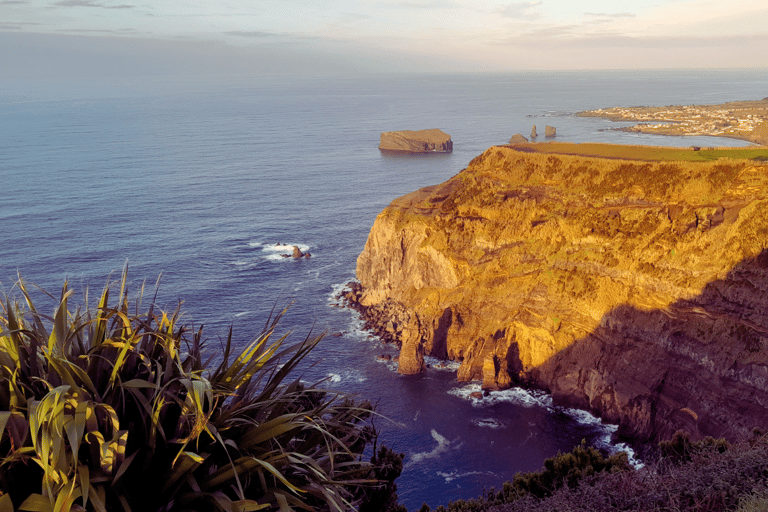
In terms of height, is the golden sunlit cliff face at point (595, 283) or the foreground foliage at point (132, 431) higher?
the foreground foliage at point (132, 431)

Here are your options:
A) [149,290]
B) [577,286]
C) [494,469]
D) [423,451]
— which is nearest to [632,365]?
[577,286]

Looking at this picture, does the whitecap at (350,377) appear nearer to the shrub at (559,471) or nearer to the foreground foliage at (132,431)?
the shrub at (559,471)

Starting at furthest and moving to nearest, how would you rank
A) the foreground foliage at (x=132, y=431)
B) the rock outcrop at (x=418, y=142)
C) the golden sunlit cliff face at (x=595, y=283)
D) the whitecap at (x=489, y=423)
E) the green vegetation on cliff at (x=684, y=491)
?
the rock outcrop at (x=418, y=142) < the whitecap at (x=489, y=423) < the golden sunlit cliff face at (x=595, y=283) < the green vegetation on cliff at (x=684, y=491) < the foreground foliage at (x=132, y=431)

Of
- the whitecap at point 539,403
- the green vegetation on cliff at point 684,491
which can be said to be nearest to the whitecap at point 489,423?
the whitecap at point 539,403

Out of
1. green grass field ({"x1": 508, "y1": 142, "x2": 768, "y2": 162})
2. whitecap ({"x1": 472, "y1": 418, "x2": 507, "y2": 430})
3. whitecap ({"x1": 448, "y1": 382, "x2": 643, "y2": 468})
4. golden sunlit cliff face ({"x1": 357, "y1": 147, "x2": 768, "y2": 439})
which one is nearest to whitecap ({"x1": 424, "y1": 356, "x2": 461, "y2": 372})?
golden sunlit cliff face ({"x1": 357, "y1": 147, "x2": 768, "y2": 439})

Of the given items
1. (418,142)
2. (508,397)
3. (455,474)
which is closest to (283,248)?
(508,397)

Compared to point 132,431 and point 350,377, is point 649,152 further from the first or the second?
point 132,431

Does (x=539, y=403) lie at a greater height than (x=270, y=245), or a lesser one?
lesser
